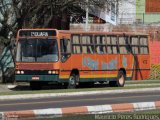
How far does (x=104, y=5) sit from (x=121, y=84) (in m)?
5.25

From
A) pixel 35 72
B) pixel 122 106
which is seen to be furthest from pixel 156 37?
pixel 122 106

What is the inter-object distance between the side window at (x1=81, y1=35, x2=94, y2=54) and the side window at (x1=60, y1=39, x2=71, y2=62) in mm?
1438

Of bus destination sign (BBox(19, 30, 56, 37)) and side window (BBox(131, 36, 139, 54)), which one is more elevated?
bus destination sign (BBox(19, 30, 56, 37))

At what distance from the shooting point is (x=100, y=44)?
3350 centimetres

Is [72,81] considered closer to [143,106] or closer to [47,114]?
[143,106]

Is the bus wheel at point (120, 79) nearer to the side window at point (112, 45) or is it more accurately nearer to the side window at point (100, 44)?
the side window at point (112, 45)

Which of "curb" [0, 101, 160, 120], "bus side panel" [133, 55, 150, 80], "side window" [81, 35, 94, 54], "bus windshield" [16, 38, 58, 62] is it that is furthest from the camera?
"bus side panel" [133, 55, 150, 80]

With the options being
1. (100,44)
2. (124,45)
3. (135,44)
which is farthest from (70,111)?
(135,44)

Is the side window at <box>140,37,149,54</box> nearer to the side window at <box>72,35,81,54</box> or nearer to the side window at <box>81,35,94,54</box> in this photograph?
the side window at <box>81,35,94,54</box>

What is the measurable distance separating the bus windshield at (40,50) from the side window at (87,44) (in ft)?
8.38

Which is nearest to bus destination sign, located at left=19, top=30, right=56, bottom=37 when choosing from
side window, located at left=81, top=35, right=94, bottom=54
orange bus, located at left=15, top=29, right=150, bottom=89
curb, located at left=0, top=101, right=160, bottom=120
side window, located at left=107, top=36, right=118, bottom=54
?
orange bus, located at left=15, top=29, right=150, bottom=89

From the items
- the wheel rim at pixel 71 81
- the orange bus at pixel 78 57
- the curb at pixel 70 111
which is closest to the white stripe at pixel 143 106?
the curb at pixel 70 111

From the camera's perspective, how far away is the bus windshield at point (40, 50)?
30.2m

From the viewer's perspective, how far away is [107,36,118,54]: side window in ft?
112
